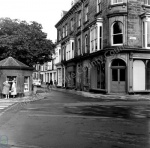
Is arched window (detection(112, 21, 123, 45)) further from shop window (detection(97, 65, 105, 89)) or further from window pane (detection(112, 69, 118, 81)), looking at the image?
shop window (detection(97, 65, 105, 89))

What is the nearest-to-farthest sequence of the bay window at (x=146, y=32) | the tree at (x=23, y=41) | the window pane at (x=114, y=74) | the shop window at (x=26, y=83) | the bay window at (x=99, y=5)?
the bay window at (x=146, y=32), the window pane at (x=114, y=74), the shop window at (x=26, y=83), the bay window at (x=99, y=5), the tree at (x=23, y=41)

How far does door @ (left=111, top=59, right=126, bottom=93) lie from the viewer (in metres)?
20.7

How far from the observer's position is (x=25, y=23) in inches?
1091

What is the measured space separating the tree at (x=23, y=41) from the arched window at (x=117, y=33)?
1010 centimetres

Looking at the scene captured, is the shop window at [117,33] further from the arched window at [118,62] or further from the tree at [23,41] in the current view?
the tree at [23,41]

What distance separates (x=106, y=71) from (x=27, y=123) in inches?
551

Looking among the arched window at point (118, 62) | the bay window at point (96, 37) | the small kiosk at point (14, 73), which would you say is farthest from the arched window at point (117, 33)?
the small kiosk at point (14, 73)

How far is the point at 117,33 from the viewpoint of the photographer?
21.2 meters

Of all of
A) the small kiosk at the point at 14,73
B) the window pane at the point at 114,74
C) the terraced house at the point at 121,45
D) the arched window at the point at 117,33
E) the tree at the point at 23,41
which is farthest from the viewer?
the tree at the point at 23,41

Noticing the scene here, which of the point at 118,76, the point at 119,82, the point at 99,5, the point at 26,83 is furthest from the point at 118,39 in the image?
the point at 26,83

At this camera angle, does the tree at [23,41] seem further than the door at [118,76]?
Yes

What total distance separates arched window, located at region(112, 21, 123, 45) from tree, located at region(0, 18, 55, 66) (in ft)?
33.1

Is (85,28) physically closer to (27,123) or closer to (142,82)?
(142,82)

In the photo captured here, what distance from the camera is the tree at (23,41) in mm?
25438
